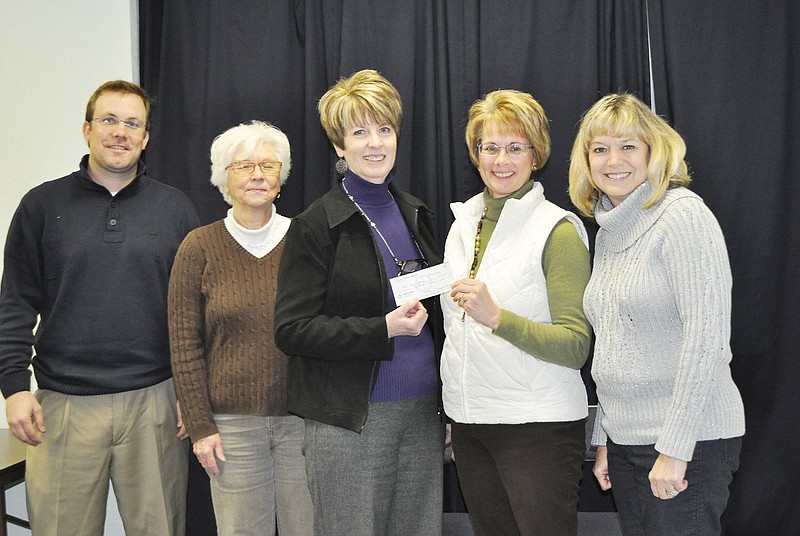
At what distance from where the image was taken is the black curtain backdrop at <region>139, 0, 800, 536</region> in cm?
272

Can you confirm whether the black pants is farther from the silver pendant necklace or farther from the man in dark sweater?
the man in dark sweater

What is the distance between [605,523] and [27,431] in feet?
7.08

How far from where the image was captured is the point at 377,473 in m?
1.72

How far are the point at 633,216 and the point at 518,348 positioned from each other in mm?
446

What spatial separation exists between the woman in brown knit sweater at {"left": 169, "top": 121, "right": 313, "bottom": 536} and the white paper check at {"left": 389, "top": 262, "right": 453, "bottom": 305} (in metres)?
0.59

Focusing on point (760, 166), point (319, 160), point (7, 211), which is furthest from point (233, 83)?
point (760, 166)

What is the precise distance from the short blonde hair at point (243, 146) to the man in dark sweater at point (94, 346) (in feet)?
1.01

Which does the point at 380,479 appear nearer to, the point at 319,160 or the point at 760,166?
the point at 319,160

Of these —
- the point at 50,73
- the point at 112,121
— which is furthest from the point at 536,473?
the point at 50,73

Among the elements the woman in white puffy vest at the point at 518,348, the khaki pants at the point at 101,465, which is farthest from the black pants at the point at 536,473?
the khaki pants at the point at 101,465

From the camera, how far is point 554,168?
112 inches

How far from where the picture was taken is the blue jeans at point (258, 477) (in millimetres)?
2070

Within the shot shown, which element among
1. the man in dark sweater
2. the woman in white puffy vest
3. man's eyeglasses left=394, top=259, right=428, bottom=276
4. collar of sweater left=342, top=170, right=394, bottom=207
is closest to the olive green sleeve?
the woman in white puffy vest

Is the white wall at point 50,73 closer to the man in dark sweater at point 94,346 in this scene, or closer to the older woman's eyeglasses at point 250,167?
the man in dark sweater at point 94,346
